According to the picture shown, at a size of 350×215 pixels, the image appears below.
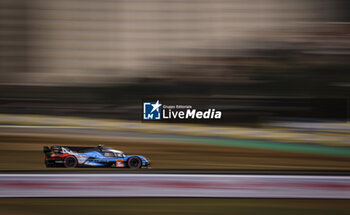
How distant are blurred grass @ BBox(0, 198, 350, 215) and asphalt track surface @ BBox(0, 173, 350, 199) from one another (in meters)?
0.06

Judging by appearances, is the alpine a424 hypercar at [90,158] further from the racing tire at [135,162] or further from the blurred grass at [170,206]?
the blurred grass at [170,206]

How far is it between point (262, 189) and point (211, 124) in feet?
2.88

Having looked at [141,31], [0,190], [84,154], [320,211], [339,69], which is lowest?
[320,211]

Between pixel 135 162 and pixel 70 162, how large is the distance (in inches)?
25.2

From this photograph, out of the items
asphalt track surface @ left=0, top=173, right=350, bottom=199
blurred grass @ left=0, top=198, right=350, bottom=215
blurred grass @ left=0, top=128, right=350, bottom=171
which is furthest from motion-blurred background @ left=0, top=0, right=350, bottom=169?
blurred grass @ left=0, top=198, right=350, bottom=215

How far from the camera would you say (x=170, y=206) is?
319 cm

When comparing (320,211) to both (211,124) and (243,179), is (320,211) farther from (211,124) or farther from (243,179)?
(211,124)

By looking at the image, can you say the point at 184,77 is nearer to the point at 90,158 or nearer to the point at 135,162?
the point at 135,162

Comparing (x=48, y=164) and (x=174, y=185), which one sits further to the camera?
(x=174, y=185)

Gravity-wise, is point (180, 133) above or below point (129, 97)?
→ below

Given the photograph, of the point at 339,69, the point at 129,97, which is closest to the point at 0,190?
the point at 129,97

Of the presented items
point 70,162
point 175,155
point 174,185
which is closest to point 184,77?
point 175,155

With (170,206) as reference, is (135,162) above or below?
above

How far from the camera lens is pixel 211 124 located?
317 centimetres
